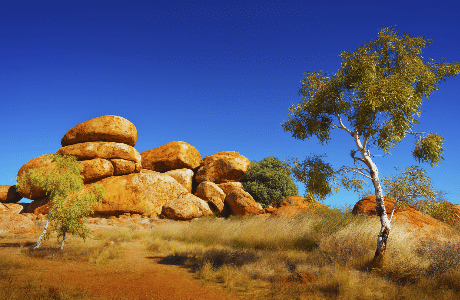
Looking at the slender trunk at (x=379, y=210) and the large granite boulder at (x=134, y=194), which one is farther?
the large granite boulder at (x=134, y=194)

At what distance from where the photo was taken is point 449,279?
810cm

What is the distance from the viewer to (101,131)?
30375mm

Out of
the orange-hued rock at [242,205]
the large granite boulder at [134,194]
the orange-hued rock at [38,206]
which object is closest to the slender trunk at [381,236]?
the orange-hued rock at [242,205]

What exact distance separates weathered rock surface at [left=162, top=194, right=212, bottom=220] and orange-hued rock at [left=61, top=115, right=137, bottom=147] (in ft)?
35.4

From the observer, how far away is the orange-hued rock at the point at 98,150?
2914cm

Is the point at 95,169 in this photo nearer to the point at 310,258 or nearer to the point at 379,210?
the point at 310,258

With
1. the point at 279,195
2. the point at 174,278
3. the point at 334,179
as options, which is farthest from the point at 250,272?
the point at 279,195

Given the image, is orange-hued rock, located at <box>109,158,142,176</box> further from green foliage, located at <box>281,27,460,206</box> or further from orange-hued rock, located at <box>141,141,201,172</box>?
green foliage, located at <box>281,27,460,206</box>

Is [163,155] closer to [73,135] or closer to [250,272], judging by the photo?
[73,135]

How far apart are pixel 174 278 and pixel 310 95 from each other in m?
9.25

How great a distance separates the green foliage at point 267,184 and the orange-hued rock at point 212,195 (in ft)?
17.0

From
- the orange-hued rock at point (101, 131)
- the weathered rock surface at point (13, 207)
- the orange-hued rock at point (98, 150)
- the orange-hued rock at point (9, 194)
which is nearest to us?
the weathered rock surface at point (13, 207)

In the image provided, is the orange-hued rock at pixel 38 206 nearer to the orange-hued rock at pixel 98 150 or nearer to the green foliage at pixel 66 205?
the orange-hued rock at pixel 98 150

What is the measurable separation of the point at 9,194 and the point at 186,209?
22.8 meters
